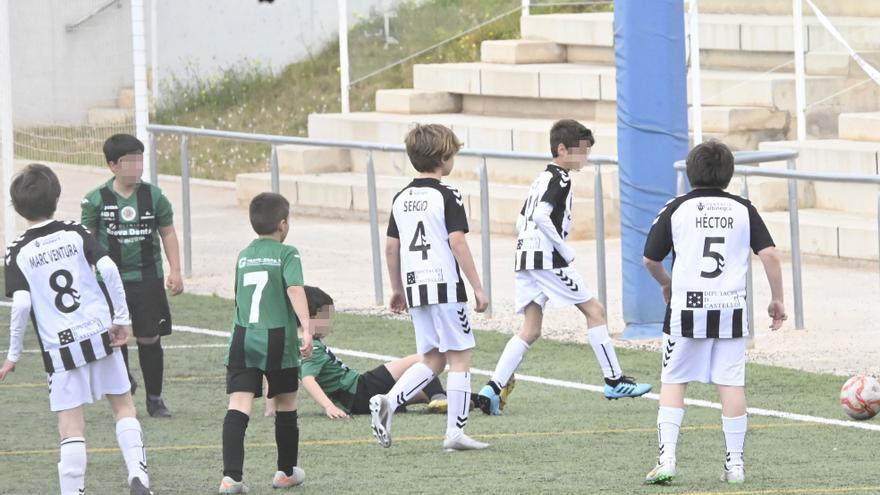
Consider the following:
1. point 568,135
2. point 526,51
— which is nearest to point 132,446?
point 568,135

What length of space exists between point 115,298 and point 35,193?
0.51 metres

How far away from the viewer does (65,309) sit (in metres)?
7.21

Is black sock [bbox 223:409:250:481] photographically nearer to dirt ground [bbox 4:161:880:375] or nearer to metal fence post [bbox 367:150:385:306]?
dirt ground [bbox 4:161:880:375]

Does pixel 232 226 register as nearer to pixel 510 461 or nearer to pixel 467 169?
pixel 467 169

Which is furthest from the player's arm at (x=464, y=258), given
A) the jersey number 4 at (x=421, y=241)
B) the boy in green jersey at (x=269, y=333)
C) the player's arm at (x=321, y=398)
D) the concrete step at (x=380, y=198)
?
the concrete step at (x=380, y=198)

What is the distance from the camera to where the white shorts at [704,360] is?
7.35 metres

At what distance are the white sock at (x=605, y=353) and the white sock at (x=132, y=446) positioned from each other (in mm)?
3129

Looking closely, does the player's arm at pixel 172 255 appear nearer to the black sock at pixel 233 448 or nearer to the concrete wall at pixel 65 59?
the black sock at pixel 233 448

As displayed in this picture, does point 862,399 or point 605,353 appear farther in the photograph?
point 605,353

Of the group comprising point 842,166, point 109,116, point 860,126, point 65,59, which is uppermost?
point 65,59

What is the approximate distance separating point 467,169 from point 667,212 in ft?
36.9

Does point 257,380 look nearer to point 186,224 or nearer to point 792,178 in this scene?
point 792,178

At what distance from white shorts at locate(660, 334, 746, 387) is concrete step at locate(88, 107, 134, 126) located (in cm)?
965

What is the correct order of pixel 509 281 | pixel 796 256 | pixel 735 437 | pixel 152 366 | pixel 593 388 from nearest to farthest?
pixel 735 437, pixel 152 366, pixel 593 388, pixel 796 256, pixel 509 281
